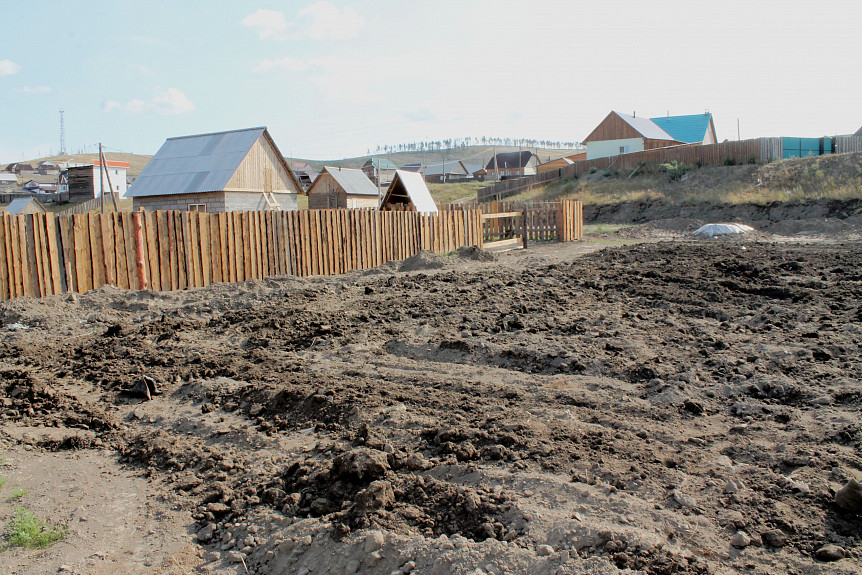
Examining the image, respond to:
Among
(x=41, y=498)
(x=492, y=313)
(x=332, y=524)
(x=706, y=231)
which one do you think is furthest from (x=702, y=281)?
(x=706, y=231)

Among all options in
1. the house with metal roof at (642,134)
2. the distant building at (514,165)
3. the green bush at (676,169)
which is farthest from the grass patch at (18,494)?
the distant building at (514,165)

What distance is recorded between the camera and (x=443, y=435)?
14.4 feet

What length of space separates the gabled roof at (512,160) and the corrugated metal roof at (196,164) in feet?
215

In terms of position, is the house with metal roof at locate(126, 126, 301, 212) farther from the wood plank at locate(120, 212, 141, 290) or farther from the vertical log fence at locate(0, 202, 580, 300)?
the wood plank at locate(120, 212, 141, 290)

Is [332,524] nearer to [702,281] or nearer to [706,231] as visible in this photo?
[702,281]

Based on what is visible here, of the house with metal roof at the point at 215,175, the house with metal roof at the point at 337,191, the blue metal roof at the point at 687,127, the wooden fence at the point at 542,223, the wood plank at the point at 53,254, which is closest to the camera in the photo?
the wood plank at the point at 53,254

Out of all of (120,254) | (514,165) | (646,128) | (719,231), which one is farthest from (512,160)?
(120,254)

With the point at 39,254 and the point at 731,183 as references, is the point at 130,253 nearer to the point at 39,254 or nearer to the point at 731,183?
the point at 39,254

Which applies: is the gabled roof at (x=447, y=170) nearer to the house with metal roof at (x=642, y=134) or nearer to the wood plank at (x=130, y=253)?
the house with metal roof at (x=642, y=134)

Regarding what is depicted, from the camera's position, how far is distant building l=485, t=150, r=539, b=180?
293 feet

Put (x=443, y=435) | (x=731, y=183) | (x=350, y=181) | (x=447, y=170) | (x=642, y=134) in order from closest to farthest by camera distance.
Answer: (x=443, y=435) < (x=731, y=183) < (x=350, y=181) < (x=642, y=134) < (x=447, y=170)

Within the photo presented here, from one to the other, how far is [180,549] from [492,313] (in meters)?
5.95

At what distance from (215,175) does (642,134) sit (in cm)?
4022

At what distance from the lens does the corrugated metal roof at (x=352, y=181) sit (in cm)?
4567
